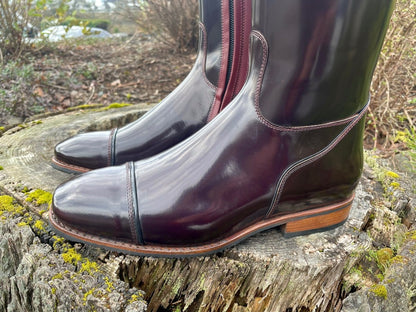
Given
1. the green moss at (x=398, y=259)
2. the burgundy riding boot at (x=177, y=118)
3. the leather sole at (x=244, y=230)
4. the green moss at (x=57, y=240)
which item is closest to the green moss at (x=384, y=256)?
the green moss at (x=398, y=259)

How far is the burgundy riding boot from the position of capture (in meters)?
1.30

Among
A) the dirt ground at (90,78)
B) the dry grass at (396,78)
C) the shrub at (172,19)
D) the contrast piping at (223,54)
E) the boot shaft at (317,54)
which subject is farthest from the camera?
the shrub at (172,19)

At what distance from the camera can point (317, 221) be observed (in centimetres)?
113

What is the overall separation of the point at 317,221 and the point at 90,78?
3.46 metres

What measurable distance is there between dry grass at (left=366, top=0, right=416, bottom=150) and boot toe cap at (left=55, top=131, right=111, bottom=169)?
2.21 metres

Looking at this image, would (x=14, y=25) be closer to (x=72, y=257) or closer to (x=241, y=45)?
(x=241, y=45)

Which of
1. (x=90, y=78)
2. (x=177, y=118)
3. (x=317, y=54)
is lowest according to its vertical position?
(x=90, y=78)

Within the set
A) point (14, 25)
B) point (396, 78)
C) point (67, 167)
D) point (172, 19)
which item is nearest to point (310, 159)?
point (67, 167)

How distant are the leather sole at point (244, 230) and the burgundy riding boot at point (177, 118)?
1.25ft

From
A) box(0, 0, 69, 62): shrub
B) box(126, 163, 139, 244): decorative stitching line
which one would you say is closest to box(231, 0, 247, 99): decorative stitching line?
box(126, 163, 139, 244): decorative stitching line

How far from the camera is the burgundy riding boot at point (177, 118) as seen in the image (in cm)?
130

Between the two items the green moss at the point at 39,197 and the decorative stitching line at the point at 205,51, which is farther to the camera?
the decorative stitching line at the point at 205,51

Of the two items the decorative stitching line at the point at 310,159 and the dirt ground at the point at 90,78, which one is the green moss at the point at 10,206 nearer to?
the decorative stitching line at the point at 310,159

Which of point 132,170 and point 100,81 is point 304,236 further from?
point 100,81
